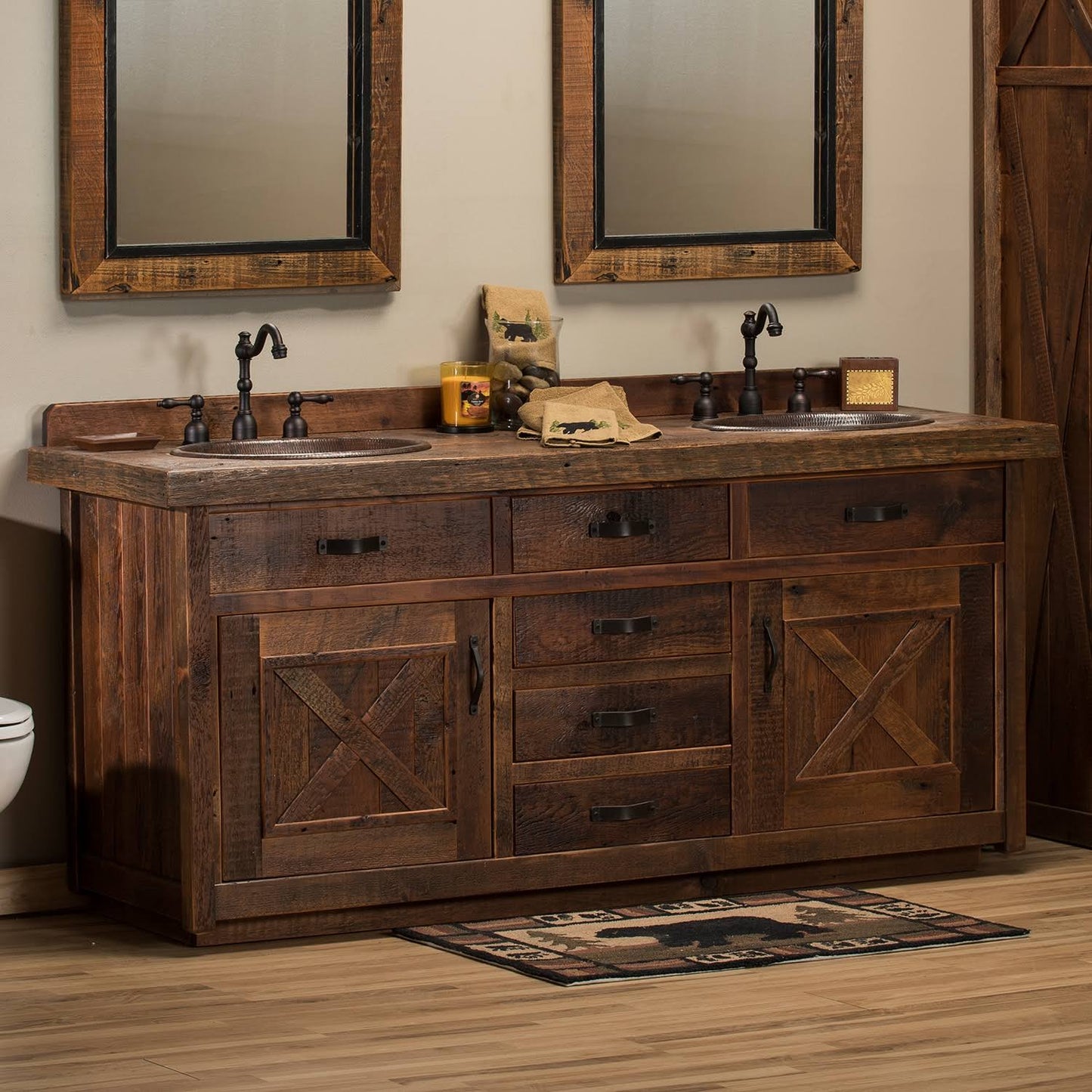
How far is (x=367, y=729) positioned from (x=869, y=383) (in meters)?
1.39

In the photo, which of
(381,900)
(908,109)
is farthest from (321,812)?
(908,109)

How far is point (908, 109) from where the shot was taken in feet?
15.2

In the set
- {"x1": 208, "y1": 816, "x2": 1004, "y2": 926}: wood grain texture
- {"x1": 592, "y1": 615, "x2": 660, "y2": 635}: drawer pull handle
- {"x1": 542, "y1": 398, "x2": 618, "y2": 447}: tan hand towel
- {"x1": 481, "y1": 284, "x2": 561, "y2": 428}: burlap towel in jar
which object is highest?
{"x1": 481, "y1": 284, "x2": 561, "y2": 428}: burlap towel in jar

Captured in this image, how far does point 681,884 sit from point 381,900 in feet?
1.91

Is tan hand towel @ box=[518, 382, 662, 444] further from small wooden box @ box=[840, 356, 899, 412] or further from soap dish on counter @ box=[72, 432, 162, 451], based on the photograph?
soap dish on counter @ box=[72, 432, 162, 451]

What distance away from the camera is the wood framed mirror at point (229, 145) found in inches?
155

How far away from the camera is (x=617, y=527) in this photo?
12.6ft

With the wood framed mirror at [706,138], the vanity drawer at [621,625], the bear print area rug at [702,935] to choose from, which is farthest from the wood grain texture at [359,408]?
the bear print area rug at [702,935]

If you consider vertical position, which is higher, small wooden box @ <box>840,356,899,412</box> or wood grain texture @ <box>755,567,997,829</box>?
small wooden box @ <box>840,356,899,412</box>

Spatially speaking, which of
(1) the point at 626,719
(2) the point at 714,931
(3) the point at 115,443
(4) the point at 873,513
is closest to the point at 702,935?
(2) the point at 714,931

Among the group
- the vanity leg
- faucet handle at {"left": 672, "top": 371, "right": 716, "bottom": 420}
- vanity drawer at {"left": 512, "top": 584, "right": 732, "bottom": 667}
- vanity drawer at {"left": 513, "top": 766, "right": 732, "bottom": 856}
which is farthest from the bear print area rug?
faucet handle at {"left": 672, "top": 371, "right": 716, "bottom": 420}

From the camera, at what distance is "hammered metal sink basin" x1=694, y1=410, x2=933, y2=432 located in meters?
4.26

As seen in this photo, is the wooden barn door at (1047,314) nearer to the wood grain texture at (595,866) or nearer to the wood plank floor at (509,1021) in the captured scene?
the wood grain texture at (595,866)

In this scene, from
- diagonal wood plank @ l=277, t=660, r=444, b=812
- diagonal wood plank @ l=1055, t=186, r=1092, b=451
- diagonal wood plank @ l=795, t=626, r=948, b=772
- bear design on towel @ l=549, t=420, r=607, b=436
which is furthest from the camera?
diagonal wood plank @ l=1055, t=186, r=1092, b=451
